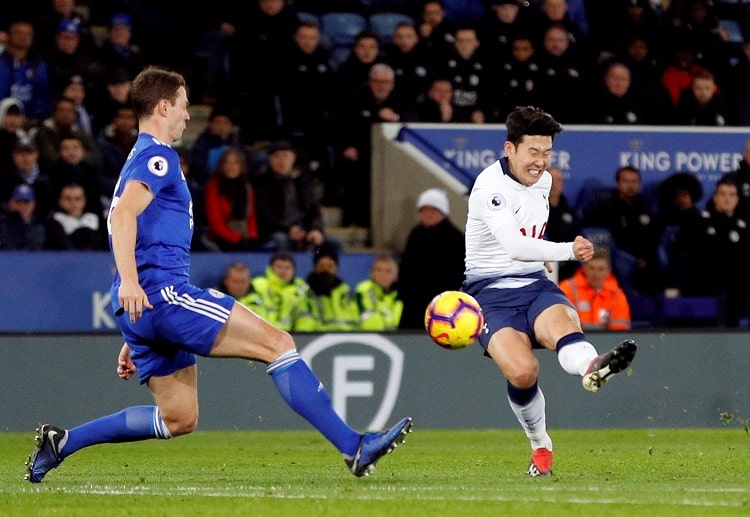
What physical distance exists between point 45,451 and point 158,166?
1558 mm

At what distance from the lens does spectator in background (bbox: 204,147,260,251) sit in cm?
1367

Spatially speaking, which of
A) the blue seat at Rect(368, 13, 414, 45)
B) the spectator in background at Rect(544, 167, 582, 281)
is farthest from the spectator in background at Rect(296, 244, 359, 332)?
the blue seat at Rect(368, 13, 414, 45)

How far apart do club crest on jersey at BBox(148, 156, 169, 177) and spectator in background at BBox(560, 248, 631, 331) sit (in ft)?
22.5

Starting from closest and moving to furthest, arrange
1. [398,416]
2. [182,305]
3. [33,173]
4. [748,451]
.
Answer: [182,305] < [748,451] < [398,416] < [33,173]

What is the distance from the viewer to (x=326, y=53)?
50.2ft

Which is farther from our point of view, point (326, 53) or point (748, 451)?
point (326, 53)

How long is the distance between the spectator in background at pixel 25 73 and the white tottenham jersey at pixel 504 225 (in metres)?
7.02

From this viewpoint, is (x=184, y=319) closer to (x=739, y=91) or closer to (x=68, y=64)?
(x=68, y=64)

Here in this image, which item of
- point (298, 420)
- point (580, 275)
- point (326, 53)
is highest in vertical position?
point (326, 53)

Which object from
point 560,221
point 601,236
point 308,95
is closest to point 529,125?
point 560,221

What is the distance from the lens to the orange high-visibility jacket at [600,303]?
13.3m

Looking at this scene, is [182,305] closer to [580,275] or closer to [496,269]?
[496,269]

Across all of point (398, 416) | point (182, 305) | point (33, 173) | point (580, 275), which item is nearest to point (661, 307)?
point (580, 275)

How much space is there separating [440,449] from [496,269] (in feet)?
8.74
